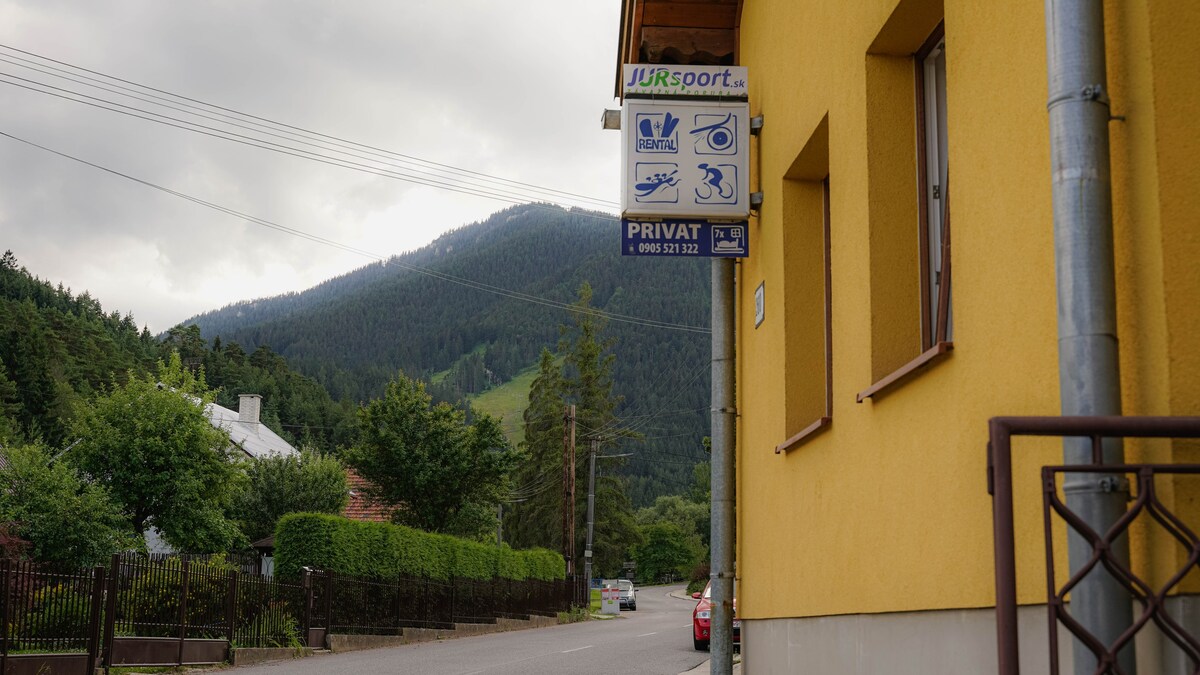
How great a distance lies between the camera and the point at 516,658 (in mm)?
21000

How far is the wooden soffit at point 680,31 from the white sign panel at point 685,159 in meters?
1.75

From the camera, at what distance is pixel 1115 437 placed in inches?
103

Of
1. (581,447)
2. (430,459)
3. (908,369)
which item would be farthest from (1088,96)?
(581,447)

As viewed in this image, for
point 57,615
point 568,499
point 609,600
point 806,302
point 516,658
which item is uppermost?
point 568,499

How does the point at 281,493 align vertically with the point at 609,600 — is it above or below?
above

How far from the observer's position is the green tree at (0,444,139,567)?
3184cm

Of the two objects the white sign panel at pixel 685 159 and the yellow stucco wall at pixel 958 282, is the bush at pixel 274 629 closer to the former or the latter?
the white sign panel at pixel 685 159

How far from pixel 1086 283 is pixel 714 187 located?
574cm

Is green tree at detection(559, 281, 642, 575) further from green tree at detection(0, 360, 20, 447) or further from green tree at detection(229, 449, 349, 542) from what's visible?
green tree at detection(0, 360, 20, 447)

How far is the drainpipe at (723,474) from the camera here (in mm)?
9305

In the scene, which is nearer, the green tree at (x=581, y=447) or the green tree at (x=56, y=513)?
the green tree at (x=56, y=513)

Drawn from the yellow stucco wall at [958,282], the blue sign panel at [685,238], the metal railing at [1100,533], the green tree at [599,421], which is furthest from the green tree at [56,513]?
the green tree at [599,421]

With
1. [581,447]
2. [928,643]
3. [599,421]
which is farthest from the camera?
[599,421]

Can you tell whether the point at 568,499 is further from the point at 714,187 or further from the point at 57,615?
the point at 714,187
